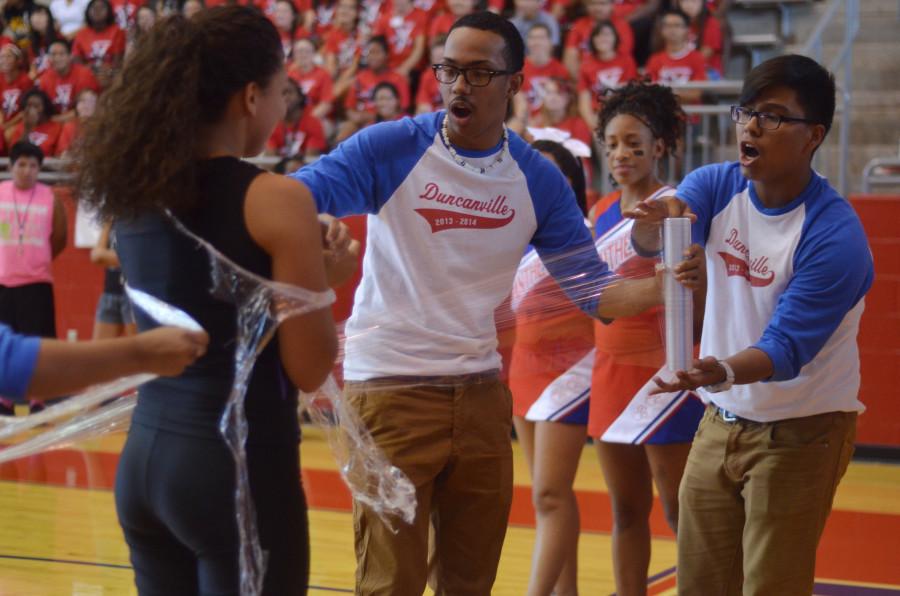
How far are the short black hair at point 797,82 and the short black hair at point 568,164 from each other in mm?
1360

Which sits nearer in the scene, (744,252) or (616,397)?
(744,252)

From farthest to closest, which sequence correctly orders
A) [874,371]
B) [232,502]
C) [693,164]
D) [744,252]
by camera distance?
[693,164], [874,371], [744,252], [232,502]

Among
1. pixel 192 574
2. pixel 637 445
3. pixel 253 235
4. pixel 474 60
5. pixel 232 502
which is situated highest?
pixel 474 60

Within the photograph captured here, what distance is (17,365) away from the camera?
69.5 inches

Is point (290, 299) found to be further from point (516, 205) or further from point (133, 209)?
point (516, 205)

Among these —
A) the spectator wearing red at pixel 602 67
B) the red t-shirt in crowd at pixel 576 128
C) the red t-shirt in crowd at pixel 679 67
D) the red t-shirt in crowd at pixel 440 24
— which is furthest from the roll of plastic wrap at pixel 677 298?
the red t-shirt in crowd at pixel 440 24

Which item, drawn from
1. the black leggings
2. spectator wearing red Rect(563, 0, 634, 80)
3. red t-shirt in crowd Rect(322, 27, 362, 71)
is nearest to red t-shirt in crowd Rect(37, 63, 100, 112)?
red t-shirt in crowd Rect(322, 27, 362, 71)

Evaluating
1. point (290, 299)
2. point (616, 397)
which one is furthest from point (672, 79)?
point (290, 299)

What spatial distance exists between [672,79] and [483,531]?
5486 mm

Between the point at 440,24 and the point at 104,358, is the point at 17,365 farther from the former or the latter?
the point at 440,24

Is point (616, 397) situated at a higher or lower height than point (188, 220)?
lower

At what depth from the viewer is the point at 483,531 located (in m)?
2.83

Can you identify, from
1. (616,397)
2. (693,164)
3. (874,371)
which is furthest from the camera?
(693,164)

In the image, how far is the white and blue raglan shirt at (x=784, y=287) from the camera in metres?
2.58
